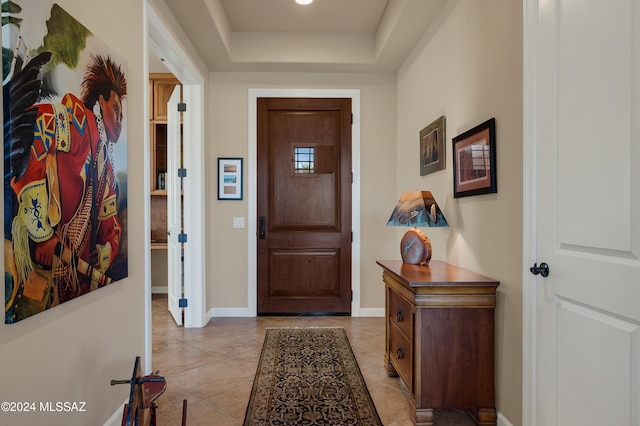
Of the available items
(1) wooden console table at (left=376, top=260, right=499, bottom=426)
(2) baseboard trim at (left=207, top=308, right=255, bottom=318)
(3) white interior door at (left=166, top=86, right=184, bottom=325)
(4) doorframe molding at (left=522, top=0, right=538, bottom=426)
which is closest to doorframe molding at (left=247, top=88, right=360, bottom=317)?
(2) baseboard trim at (left=207, top=308, right=255, bottom=318)

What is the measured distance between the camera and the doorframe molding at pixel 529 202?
167 centimetres

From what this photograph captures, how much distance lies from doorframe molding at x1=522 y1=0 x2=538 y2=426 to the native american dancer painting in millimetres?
1937

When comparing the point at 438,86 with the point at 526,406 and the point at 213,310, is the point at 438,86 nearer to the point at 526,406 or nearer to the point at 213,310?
the point at 526,406

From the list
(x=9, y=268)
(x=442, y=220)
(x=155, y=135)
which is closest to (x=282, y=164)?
(x=155, y=135)

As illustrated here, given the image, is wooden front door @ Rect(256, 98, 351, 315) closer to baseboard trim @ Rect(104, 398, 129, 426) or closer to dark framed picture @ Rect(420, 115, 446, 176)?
dark framed picture @ Rect(420, 115, 446, 176)

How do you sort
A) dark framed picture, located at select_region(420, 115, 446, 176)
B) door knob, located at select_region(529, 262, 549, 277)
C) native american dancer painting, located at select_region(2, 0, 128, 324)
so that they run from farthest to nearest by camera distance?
dark framed picture, located at select_region(420, 115, 446, 176)
door knob, located at select_region(529, 262, 549, 277)
native american dancer painting, located at select_region(2, 0, 128, 324)

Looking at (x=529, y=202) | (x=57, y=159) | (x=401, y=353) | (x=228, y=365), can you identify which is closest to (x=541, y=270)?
(x=529, y=202)

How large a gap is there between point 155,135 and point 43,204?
12.0ft

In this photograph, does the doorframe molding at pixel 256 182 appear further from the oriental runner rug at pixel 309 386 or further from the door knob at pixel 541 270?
the door knob at pixel 541 270

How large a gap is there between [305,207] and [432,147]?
5.51 ft

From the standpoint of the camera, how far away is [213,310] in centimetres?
411

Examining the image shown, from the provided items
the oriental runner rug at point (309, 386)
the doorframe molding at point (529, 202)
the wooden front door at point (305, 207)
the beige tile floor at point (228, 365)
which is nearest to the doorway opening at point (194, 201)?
the beige tile floor at point (228, 365)

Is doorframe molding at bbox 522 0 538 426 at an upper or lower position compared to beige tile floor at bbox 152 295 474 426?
upper

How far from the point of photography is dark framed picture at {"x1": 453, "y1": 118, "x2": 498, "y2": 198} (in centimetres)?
203
